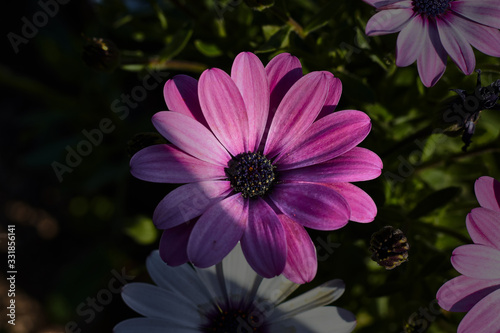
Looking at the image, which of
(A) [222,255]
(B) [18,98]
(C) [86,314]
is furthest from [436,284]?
(B) [18,98]

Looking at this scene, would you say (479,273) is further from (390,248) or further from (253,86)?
(253,86)

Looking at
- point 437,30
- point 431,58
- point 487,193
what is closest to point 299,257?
point 487,193

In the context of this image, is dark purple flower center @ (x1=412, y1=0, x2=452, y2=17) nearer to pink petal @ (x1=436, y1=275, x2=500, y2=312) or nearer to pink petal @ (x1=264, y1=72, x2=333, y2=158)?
pink petal @ (x1=264, y1=72, x2=333, y2=158)

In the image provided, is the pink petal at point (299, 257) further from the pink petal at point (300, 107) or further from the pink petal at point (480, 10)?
the pink petal at point (480, 10)

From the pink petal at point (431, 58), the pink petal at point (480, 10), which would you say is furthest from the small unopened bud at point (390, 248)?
the pink petal at point (480, 10)

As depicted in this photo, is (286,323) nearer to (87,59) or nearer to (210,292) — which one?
(210,292)

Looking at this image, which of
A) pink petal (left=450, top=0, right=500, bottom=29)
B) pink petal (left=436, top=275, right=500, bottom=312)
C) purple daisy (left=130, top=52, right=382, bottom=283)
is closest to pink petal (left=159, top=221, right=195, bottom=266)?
purple daisy (left=130, top=52, right=382, bottom=283)
